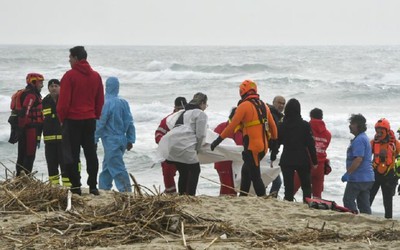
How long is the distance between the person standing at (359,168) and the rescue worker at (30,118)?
4001mm

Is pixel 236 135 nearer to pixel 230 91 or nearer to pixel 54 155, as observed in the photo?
pixel 54 155

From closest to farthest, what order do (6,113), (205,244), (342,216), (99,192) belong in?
(205,244)
(342,216)
(99,192)
(6,113)

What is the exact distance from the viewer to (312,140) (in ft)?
31.7

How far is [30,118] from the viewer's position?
1041 cm

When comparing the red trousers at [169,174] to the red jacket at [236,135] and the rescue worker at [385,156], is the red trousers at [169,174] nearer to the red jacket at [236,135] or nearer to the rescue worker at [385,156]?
the red jacket at [236,135]

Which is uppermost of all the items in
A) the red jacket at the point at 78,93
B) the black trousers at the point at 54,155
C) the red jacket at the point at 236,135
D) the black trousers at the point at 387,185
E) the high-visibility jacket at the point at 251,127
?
the red jacket at the point at 78,93

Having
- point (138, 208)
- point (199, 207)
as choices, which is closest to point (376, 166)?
point (199, 207)

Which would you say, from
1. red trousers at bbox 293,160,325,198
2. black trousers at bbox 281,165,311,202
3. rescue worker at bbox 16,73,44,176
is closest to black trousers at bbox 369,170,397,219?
red trousers at bbox 293,160,325,198

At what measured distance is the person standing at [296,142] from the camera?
9.66 m

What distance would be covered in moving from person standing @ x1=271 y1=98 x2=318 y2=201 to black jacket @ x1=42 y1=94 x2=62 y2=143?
2.71 m

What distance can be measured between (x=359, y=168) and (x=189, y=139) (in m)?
2.21

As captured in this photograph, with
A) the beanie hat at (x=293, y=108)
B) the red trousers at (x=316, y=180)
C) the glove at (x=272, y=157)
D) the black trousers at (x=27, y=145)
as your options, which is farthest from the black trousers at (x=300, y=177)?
the black trousers at (x=27, y=145)

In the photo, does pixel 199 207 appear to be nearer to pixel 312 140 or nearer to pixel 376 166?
pixel 312 140

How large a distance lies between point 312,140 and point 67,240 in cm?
423
